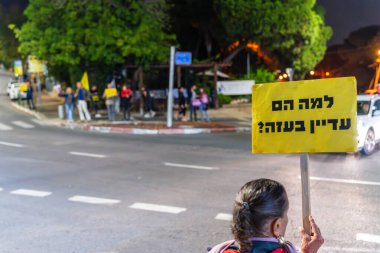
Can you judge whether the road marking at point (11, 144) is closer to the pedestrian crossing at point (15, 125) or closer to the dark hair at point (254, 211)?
the pedestrian crossing at point (15, 125)

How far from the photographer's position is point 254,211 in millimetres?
2152

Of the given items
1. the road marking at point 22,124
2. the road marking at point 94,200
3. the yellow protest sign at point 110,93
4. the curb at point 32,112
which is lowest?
the road marking at point 94,200

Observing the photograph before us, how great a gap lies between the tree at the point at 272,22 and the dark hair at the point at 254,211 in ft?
92.6

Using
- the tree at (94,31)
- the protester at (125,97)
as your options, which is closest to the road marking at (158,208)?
the protester at (125,97)

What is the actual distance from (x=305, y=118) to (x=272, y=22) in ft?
90.7

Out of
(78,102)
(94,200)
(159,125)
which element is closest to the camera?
(94,200)

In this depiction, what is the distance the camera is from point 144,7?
25.2 metres

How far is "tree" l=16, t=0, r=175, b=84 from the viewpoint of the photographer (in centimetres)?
2403

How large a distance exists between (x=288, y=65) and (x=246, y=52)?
405cm

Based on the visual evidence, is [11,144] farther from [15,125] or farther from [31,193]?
[31,193]

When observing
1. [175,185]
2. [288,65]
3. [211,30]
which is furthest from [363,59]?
[175,185]

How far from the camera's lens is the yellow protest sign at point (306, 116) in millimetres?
2902

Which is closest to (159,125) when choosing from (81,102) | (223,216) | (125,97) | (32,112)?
(125,97)

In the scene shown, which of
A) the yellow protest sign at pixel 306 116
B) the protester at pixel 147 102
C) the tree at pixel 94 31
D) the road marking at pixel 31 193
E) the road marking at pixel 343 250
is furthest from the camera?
the protester at pixel 147 102
